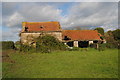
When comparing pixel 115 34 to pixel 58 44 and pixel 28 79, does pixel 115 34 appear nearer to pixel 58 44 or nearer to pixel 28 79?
pixel 58 44

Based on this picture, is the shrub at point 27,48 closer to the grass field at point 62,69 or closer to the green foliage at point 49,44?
the green foliage at point 49,44

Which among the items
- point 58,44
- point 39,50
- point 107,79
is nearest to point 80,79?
point 107,79

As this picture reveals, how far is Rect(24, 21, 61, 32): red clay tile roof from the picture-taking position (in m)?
31.9

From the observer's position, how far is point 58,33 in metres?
31.8

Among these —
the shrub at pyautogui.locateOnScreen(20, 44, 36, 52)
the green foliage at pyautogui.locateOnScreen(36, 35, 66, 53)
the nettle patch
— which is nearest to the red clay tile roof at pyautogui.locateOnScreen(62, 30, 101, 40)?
the green foliage at pyautogui.locateOnScreen(36, 35, 66, 53)

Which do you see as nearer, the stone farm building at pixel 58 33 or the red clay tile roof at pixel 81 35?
the stone farm building at pixel 58 33

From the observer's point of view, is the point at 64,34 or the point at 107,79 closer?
the point at 107,79

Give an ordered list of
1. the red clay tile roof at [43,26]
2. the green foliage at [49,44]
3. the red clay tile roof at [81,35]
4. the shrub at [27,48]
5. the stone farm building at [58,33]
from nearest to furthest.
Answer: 1. the shrub at [27,48]
2. the green foliage at [49,44]
3. the stone farm building at [58,33]
4. the red clay tile roof at [43,26]
5. the red clay tile roof at [81,35]

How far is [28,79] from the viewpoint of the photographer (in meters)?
6.71

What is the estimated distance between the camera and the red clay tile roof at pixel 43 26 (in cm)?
3190

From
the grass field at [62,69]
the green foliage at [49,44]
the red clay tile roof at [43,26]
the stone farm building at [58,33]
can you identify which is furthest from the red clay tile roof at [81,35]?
the grass field at [62,69]

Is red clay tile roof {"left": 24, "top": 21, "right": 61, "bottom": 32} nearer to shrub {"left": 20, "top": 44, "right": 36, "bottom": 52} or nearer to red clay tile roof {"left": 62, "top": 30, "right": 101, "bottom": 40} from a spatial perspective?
red clay tile roof {"left": 62, "top": 30, "right": 101, "bottom": 40}

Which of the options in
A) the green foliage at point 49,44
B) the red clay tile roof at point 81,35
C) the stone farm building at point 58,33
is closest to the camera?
the green foliage at point 49,44

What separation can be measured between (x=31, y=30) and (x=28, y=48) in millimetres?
10577
